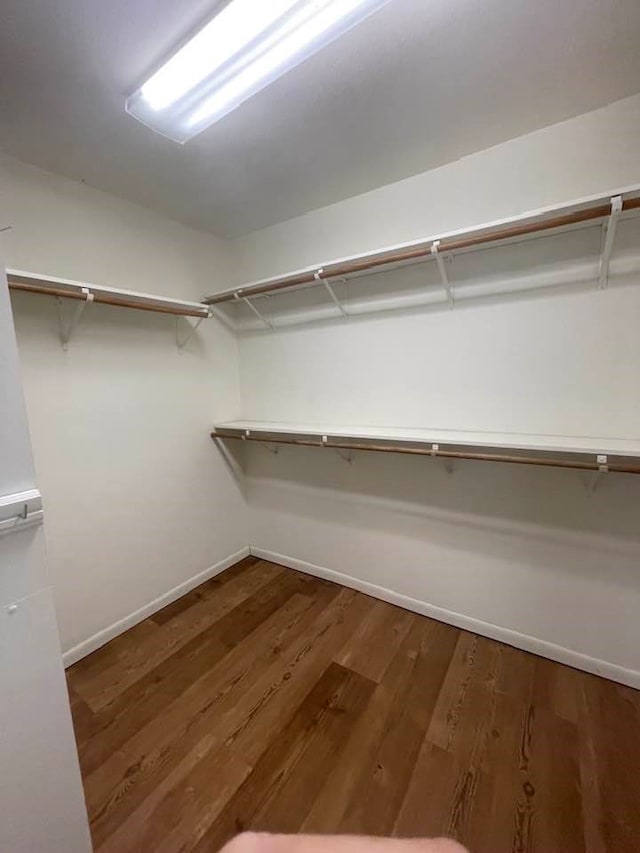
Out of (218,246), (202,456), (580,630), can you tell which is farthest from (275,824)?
(218,246)

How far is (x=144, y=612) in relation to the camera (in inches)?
87.1

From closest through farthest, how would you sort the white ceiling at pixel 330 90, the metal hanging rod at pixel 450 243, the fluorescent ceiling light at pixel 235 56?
the fluorescent ceiling light at pixel 235 56 → the white ceiling at pixel 330 90 → the metal hanging rod at pixel 450 243

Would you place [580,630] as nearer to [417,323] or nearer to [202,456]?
[417,323]

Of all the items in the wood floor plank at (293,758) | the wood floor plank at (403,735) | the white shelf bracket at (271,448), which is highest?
the white shelf bracket at (271,448)

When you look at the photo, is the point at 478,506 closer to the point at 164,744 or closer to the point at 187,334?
the point at 164,744

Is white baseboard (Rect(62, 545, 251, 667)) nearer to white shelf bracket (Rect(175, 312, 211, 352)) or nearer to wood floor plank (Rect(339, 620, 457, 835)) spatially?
wood floor plank (Rect(339, 620, 457, 835))

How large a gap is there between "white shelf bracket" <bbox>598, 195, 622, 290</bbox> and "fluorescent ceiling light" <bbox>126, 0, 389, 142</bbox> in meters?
0.96

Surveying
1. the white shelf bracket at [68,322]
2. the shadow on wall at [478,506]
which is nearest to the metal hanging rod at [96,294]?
the white shelf bracket at [68,322]

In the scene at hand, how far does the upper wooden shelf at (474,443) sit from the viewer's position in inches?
54.9

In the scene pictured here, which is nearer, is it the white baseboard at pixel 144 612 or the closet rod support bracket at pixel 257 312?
the white baseboard at pixel 144 612

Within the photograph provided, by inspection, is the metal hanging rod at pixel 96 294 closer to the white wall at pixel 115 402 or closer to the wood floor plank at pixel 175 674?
the white wall at pixel 115 402

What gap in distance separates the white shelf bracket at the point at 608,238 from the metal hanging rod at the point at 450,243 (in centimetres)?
2

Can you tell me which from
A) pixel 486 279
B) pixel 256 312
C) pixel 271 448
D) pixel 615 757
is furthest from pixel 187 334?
pixel 615 757

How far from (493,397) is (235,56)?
162cm
